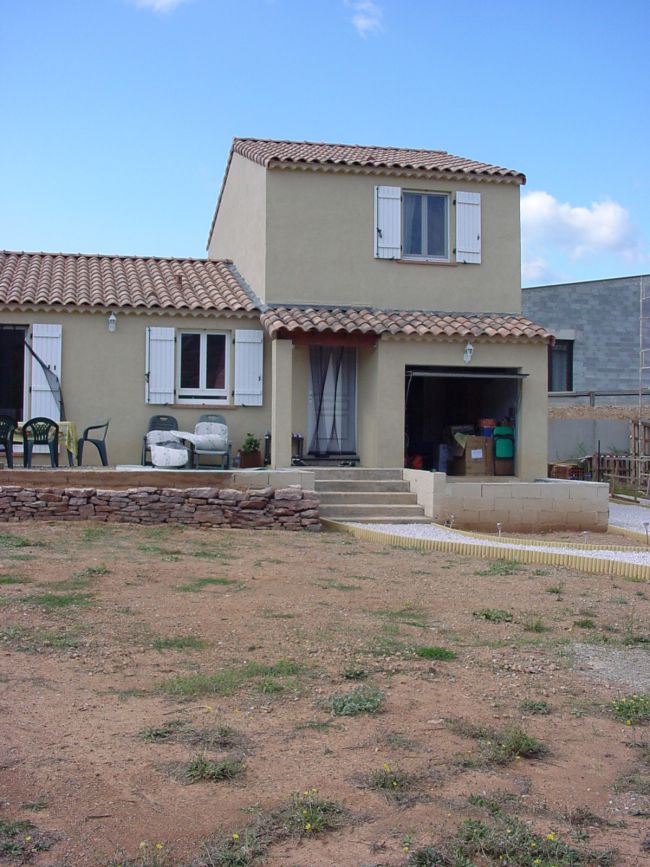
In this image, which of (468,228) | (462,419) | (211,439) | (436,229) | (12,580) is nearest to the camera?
(12,580)

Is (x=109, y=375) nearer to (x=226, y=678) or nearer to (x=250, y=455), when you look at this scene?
(x=250, y=455)

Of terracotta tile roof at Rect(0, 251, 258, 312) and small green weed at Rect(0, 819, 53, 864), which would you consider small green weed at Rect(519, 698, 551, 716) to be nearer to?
small green weed at Rect(0, 819, 53, 864)

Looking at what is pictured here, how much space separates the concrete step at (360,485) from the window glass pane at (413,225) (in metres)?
4.71

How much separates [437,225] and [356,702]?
13.5 meters

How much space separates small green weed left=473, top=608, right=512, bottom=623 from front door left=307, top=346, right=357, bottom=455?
30.2 feet

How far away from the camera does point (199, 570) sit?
10.2m

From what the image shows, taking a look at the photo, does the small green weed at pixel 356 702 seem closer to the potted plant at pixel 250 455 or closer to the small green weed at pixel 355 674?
the small green weed at pixel 355 674

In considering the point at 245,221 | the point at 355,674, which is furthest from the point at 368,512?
the point at 355,674

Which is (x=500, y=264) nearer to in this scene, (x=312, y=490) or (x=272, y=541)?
(x=312, y=490)

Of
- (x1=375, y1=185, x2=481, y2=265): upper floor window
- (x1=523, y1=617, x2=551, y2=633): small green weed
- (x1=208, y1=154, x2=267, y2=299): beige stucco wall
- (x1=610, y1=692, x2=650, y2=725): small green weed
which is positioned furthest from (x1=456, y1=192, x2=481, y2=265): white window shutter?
(x1=610, y1=692, x2=650, y2=725): small green weed

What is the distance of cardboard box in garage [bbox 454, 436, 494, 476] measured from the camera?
56.1 feet

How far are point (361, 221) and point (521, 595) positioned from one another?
983 cm

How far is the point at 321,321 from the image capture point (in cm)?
1623

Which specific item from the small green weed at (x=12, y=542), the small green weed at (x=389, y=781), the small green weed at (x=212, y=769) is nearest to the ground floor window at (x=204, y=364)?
the small green weed at (x=12, y=542)
